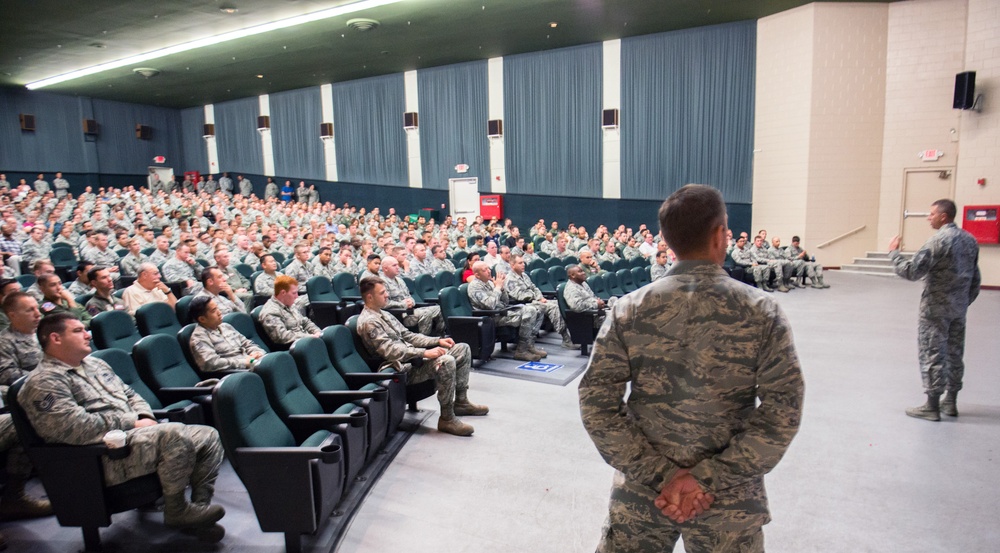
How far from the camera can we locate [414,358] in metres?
3.77

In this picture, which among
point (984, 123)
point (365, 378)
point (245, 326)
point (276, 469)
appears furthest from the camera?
point (984, 123)

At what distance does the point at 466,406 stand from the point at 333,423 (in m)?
1.42

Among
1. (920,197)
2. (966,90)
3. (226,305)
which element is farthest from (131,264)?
(920,197)

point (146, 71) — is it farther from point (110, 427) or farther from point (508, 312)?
point (110, 427)

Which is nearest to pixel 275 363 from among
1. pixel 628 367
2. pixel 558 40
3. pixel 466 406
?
pixel 466 406

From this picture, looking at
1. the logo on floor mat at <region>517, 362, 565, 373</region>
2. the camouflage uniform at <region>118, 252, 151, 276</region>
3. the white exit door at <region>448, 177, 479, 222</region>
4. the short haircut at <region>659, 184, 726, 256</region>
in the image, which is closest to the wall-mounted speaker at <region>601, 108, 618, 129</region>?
the white exit door at <region>448, 177, 479, 222</region>

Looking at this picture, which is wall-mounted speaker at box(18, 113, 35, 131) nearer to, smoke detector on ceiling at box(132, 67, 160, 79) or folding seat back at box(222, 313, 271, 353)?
smoke detector on ceiling at box(132, 67, 160, 79)

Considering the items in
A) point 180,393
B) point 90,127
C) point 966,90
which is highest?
point 90,127

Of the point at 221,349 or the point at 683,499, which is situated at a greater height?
the point at 683,499

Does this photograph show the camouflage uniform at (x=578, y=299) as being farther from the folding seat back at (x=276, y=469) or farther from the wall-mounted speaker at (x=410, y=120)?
the wall-mounted speaker at (x=410, y=120)

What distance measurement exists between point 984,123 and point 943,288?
9063mm

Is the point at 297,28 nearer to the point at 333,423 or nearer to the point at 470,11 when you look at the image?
the point at 470,11

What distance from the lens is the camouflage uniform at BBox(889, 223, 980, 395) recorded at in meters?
3.54

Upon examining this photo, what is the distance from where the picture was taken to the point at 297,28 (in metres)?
11.7
